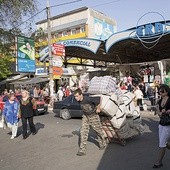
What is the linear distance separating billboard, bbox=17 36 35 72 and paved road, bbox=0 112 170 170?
14.8 m

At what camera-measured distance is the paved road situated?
7.12m

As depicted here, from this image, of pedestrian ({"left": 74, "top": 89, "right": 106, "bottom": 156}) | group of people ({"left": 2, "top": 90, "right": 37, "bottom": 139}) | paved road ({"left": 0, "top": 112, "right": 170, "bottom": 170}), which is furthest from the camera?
group of people ({"left": 2, "top": 90, "right": 37, "bottom": 139})

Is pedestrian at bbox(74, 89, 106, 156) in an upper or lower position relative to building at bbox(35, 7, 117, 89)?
lower

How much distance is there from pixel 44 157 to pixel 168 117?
339cm

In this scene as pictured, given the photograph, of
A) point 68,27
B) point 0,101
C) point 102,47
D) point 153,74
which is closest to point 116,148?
point 0,101

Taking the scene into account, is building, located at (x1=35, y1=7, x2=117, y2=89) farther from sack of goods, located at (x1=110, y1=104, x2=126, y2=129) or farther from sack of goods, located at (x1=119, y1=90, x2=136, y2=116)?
sack of goods, located at (x1=110, y1=104, x2=126, y2=129)

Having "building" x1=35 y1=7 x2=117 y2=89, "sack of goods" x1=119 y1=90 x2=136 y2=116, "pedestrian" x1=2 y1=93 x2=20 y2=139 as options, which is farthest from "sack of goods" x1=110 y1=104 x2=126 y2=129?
"building" x1=35 y1=7 x2=117 y2=89

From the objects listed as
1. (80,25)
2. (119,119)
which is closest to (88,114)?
(119,119)

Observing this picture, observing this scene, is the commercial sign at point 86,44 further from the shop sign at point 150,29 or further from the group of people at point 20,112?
the group of people at point 20,112

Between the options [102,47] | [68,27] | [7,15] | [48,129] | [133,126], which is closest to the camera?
[133,126]

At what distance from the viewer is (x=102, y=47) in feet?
91.2

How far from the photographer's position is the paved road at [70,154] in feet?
23.4

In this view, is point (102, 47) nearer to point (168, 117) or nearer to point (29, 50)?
point (29, 50)

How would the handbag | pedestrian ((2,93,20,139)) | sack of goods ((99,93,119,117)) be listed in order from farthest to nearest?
pedestrian ((2,93,20,139)), sack of goods ((99,93,119,117)), the handbag
